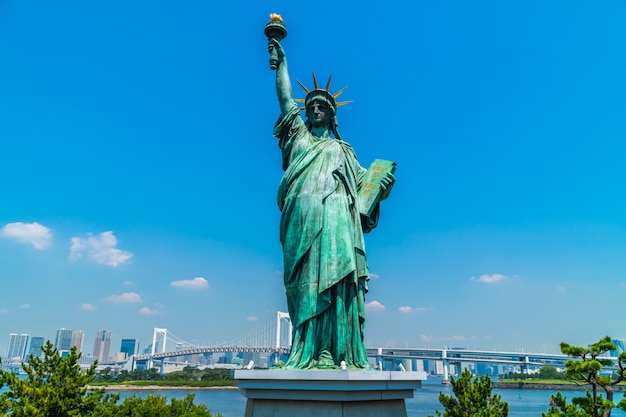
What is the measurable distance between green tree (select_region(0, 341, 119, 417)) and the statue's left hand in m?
10.7

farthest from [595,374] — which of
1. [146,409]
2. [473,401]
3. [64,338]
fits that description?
[64,338]

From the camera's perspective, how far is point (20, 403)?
12125 mm

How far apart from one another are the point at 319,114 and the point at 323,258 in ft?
8.93

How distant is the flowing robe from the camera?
20.2 feet

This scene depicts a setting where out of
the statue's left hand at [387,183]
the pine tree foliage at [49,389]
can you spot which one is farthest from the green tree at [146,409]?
the statue's left hand at [387,183]

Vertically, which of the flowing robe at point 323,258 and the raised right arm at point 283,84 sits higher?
the raised right arm at point 283,84

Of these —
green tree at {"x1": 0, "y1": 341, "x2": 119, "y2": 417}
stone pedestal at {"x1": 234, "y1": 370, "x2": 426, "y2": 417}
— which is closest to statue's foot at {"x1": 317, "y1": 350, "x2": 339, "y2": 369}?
stone pedestal at {"x1": 234, "y1": 370, "x2": 426, "y2": 417}

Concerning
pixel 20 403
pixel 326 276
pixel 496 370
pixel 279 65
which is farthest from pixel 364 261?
pixel 496 370

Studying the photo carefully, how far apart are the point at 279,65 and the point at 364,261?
3.80m

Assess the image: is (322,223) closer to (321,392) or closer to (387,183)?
(387,183)

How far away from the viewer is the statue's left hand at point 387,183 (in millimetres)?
7453

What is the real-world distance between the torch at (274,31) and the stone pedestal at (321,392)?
5168 millimetres

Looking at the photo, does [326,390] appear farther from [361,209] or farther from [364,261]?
[361,209]

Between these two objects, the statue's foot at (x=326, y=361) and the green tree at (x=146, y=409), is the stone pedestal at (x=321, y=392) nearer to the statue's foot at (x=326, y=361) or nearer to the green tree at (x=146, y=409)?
the statue's foot at (x=326, y=361)
